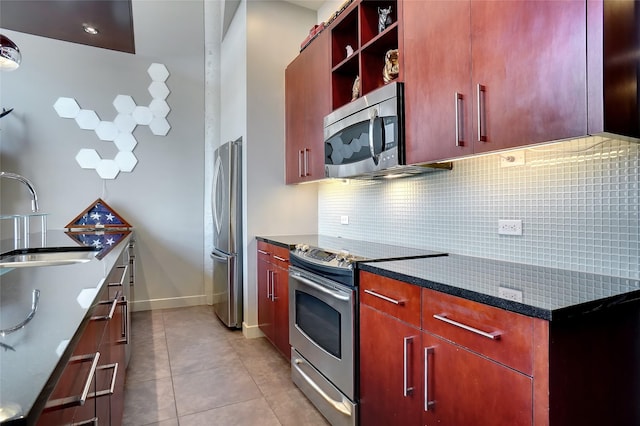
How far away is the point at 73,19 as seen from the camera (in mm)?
2994

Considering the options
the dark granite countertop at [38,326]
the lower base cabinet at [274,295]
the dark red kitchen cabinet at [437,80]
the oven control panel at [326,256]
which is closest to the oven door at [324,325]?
the oven control panel at [326,256]

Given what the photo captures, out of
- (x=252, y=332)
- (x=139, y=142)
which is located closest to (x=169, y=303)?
(x=252, y=332)

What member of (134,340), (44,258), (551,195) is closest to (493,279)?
(551,195)

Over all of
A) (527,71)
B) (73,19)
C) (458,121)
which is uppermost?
(73,19)

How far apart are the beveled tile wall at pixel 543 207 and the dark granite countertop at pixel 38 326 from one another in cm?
169

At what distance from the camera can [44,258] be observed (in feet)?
6.73

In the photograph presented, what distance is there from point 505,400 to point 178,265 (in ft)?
13.1

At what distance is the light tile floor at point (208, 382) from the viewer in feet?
6.85

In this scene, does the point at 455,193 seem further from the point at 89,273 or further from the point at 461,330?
the point at 89,273

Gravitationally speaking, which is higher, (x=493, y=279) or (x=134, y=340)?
(x=493, y=279)

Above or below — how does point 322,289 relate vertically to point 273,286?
above

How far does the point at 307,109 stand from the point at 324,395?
2109mm

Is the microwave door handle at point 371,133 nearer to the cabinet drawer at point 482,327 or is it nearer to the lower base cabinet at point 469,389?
the cabinet drawer at point 482,327

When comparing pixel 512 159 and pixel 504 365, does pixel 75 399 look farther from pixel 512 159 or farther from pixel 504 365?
pixel 512 159
